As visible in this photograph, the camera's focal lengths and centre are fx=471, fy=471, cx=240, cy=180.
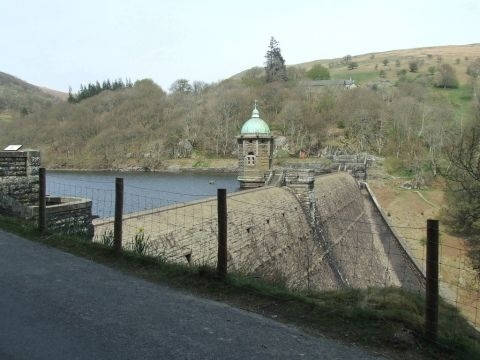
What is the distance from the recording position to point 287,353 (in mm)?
4742

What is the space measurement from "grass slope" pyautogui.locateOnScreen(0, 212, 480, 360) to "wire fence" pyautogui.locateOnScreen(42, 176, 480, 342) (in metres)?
0.69

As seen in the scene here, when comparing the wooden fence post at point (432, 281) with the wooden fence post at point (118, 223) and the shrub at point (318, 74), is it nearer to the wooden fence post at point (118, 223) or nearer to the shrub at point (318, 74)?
the wooden fence post at point (118, 223)

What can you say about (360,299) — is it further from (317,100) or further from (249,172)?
(317,100)

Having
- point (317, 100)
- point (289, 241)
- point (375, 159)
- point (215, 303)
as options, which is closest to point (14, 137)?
point (317, 100)

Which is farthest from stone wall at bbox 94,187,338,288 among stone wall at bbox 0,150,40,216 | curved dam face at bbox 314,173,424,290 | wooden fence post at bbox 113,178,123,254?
stone wall at bbox 0,150,40,216

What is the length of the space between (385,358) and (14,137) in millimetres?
105312

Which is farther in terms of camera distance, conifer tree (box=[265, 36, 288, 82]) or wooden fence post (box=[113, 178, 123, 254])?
conifer tree (box=[265, 36, 288, 82])

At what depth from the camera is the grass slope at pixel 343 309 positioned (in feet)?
16.7

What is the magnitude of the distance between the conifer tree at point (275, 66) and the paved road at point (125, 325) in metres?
109

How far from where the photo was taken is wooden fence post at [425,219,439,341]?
522 centimetres

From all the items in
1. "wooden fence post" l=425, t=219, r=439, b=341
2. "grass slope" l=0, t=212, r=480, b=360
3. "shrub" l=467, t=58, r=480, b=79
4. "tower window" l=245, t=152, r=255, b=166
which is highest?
"shrub" l=467, t=58, r=480, b=79

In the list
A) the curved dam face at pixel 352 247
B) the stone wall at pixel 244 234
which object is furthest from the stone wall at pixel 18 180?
the curved dam face at pixel 352 247

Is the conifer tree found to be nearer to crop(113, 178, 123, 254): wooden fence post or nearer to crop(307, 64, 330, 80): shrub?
crop(307, 64, 330, 80): shrub

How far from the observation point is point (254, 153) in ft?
118
